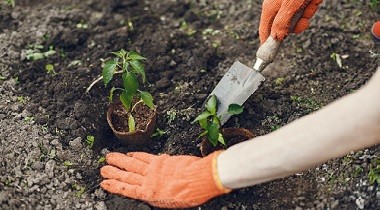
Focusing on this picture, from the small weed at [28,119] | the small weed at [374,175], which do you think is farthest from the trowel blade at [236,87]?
the small weed at [28,119]

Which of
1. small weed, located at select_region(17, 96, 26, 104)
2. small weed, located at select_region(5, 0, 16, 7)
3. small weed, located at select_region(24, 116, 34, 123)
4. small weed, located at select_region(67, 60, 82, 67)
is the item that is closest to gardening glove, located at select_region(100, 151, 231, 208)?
small weed, located at select_region(24, 116, 34, 123)

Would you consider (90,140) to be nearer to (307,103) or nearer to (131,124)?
(131,124)

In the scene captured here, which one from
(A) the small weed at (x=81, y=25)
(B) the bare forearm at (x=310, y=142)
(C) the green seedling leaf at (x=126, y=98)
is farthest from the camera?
(A) the small weed at (x=81, y=25)

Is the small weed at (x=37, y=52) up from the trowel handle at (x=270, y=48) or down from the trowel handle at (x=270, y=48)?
down

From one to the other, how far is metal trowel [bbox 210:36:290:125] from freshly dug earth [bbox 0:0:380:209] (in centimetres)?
14

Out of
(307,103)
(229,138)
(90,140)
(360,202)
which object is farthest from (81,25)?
(360,202)

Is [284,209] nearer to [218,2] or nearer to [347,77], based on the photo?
[347,77]

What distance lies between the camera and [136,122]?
8.87ft

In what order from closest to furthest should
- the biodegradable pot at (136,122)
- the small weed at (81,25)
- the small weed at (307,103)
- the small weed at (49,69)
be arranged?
1. the biodegradable pot at (136,122)
2. the small weed at (307,103)
3. the small weed at (49,69)
4. the small weed at (81,25)

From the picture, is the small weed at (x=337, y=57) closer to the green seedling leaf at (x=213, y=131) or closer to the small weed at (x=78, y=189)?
the green seedling leaf at (x=213, y=131)

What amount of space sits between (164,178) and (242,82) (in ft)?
2.14

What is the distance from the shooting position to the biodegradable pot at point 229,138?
2.59 metres

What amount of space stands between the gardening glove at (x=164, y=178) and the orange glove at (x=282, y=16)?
0.72 meters

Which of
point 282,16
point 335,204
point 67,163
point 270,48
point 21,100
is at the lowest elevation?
point 335,204
